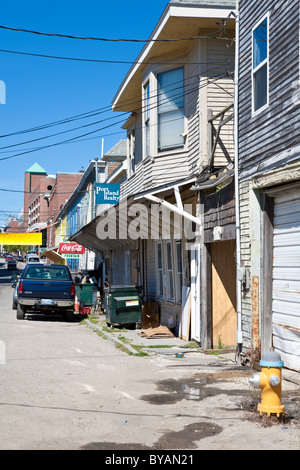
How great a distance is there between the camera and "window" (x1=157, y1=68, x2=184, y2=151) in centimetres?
1447

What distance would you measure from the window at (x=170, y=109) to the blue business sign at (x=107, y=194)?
734 centimetres

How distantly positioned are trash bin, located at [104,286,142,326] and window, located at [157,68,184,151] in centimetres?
423

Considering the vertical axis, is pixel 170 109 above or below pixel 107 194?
above

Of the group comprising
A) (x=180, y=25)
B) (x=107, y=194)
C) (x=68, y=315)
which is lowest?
(x=68, y=315)

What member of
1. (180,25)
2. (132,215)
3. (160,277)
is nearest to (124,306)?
(160,277)

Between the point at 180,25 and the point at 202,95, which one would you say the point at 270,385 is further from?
the point at 180,25

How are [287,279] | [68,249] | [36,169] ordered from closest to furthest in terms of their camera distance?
[287,279]
[68,249]
[36,169]

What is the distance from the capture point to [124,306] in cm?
1611

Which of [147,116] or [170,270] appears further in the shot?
[170,270]

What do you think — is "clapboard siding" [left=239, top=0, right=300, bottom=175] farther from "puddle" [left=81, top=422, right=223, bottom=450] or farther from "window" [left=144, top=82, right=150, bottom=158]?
"window" [left=144, top=82, right=150, bottom=158]

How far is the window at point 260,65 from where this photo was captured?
9.60 metres

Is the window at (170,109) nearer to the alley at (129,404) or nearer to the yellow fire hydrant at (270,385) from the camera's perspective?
the alley at (129,404)

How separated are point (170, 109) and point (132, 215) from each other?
3.41 metres
